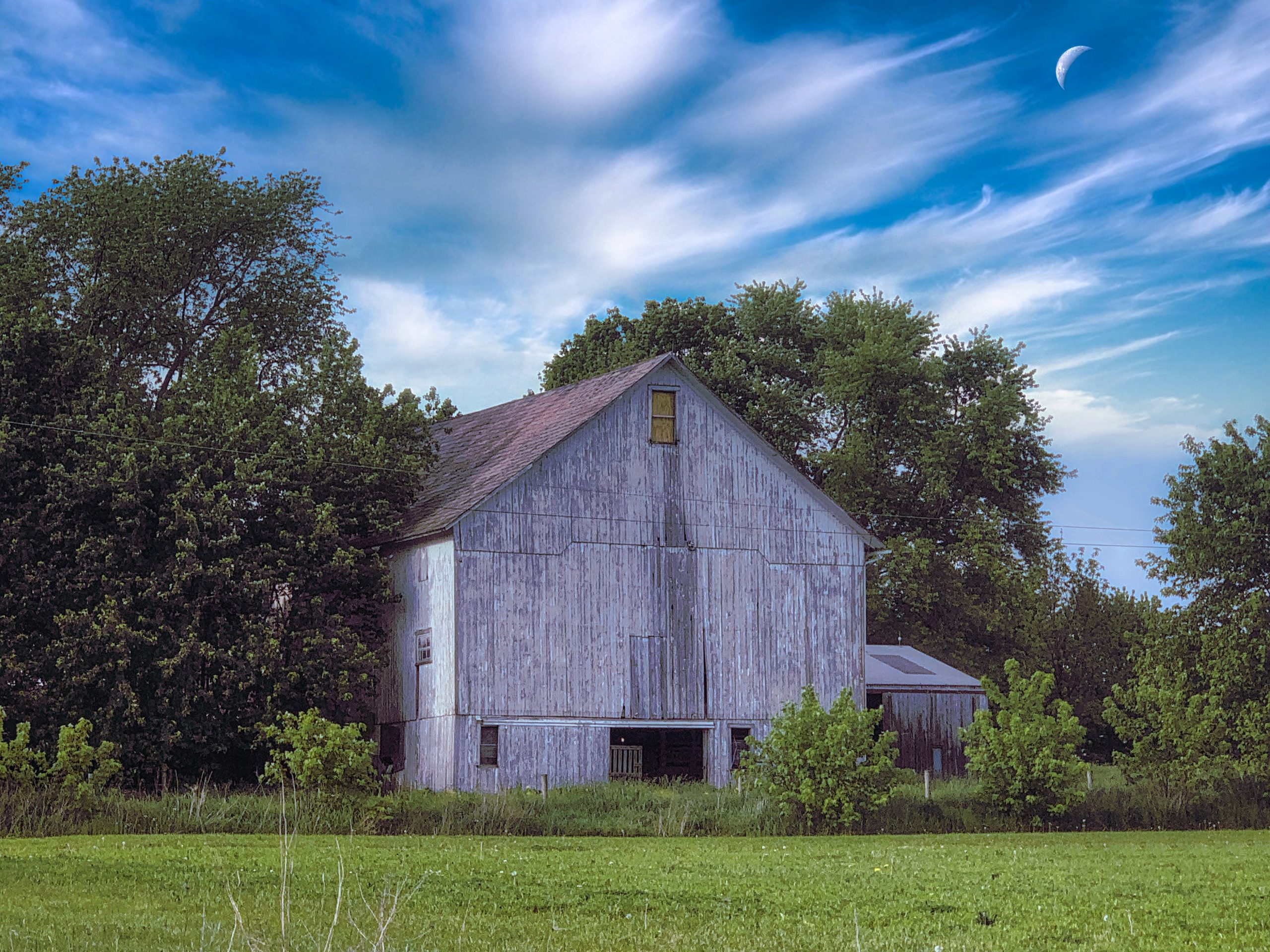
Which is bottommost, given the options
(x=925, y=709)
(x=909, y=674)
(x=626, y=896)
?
(x=626, y=896)

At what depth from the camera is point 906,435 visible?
67.0 m

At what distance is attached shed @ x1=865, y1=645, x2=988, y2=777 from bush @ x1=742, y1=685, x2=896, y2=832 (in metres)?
19.2

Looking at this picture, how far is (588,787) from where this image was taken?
120ft

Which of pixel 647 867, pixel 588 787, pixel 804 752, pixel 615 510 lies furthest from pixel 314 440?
pixel 647 867

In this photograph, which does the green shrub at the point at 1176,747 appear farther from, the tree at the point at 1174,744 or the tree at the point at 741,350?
the tree at the point at 741,350

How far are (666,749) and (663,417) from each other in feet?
40.3

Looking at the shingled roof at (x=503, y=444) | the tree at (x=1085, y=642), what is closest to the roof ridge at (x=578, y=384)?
the shingled roof at (x=503, y=444)

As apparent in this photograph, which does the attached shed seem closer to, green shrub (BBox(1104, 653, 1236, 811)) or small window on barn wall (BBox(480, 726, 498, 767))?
green shrub (BBox(1104, 653, 1236, 811))

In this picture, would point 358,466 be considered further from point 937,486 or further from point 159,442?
point 937,486

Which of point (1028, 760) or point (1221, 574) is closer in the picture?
point (1028, 760)

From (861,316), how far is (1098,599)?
18.8 metres

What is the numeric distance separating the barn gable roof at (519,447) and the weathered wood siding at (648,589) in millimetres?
247

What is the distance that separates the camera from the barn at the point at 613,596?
39.5 metres

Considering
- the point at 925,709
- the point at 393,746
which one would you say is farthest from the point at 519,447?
the point at 925,709
